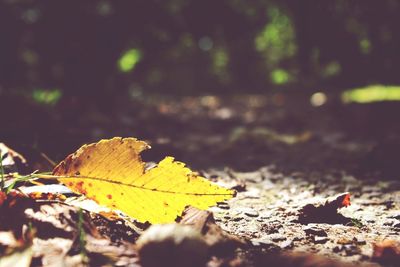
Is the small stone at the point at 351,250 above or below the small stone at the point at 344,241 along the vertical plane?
below

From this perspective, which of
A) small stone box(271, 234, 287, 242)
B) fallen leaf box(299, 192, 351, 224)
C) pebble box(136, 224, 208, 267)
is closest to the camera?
pebble box(136, 224, 208, 267)

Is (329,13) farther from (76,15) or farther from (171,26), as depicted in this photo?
(76,15)

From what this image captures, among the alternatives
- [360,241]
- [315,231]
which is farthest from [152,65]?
[360,241]

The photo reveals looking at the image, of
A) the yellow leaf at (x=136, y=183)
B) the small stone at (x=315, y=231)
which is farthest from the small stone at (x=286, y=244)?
the yellow leaf at (x=136, y=183)

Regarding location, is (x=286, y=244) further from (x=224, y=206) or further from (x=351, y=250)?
(x=224, y=206)

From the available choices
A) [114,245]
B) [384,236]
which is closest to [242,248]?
[114,245]

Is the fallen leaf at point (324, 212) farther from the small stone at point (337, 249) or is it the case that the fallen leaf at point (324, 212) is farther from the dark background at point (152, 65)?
the dark background at point (152, 65)

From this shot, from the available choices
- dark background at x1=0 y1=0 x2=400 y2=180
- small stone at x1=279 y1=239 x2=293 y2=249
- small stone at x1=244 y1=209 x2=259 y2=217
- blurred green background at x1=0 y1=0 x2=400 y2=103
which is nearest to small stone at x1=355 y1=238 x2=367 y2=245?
small stone at x1=279 y1=239 x2=293 y2=249

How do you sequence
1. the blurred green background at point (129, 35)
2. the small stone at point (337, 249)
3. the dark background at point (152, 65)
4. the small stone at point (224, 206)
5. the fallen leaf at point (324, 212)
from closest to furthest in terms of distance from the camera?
the small stone at point (337, 249), the fallen leaf at point (324, 212), the small stone at point (224, 206), the dark background at point (152, 65), the blurred green background at point (129, 35)

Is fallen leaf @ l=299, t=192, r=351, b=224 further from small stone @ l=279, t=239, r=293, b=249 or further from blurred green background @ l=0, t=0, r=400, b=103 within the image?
blurred green background @ l=0, t=0, r=400, b=103
